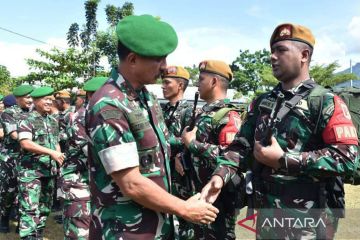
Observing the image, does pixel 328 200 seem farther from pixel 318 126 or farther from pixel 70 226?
pixel 70 226

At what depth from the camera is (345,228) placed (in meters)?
5.50

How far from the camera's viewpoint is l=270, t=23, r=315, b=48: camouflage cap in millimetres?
2555

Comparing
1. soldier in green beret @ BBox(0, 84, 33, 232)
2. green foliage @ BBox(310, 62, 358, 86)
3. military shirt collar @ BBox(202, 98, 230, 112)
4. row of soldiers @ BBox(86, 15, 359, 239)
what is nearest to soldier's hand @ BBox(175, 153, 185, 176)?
military shirt collar @ BBox(202, 98, 230, 112)

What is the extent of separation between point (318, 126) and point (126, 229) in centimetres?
130

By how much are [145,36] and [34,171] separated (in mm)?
3839

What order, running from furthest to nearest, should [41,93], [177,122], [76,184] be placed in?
[41,93] < [177,122] < [76,184]

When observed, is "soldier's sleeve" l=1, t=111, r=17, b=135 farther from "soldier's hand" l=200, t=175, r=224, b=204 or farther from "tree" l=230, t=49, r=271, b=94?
"tree" l=230, t=49, r=271, b=94

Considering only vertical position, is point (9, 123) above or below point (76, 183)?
above

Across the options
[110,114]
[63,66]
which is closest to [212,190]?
[110,114]

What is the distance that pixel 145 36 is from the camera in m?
1.92

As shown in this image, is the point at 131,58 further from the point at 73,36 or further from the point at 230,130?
the point at 73,36

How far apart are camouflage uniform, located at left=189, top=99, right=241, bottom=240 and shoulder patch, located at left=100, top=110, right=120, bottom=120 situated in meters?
1.74

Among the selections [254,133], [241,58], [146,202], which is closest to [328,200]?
[254,133]

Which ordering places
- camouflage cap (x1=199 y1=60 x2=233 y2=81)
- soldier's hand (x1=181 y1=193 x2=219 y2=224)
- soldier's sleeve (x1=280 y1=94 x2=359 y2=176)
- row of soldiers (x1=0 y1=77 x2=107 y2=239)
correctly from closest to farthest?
soldier's hand (x1=181 y1=193 x2=219 y2=224) < soldier's sleeve (x1=280 y1=94 x2=359 y2=176) < camouflage cap (x1=199 y1=60 x2=233 y2=81) < row of soldiers (x1=0 y1=77 x2=107 y2=239)
